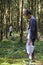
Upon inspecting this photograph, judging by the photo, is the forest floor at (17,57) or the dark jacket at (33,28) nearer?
the dark jacket at (33,28)

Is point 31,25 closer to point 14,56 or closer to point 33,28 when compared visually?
point 33,28

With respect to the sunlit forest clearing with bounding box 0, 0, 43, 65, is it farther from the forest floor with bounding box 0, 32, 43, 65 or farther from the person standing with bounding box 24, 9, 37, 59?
the person standing with bounding box 24, 9, 37, 59

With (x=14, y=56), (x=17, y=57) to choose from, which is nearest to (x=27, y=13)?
(x=17, y=57)

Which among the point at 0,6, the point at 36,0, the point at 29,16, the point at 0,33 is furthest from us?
the point at 36,0

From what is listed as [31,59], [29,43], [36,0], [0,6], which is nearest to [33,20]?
[29,43]

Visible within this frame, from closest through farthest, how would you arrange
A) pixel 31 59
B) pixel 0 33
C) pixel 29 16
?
pixel 29 16
pixel 31 59
pixel 0 33

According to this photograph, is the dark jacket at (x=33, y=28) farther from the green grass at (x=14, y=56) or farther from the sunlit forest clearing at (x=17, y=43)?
the green grass at (x=14, y=56)

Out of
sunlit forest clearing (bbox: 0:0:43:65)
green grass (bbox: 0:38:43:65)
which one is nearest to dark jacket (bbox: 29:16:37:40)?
sunlit forest clearing (bbox: 0:0:43:65)

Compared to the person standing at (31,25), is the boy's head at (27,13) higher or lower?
higher

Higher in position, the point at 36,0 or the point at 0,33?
the point at 36,0

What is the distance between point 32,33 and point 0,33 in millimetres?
19096

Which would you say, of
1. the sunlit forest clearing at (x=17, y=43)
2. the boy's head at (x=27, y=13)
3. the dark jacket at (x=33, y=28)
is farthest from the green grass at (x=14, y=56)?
the boy's head at (x=27, y=13)

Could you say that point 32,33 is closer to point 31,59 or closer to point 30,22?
point 30,22

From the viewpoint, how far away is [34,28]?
26.7 ft
